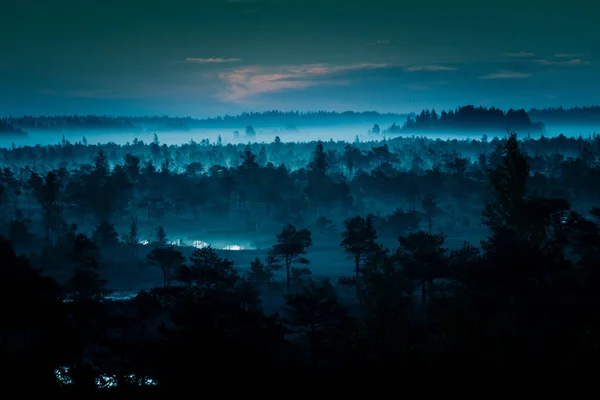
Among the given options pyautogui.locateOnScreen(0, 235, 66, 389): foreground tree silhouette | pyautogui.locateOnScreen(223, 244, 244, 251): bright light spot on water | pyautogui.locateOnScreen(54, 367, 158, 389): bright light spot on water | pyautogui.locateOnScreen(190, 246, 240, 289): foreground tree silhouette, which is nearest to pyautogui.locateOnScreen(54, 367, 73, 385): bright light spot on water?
pyautogui.locateOnScreen(54, 367, 158, 389): bright light spot on water

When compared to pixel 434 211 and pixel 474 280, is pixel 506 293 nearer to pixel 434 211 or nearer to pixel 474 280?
pixel 474 280

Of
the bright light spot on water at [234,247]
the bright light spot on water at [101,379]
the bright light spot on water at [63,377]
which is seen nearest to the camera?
the bright light spot on water at [63,377]

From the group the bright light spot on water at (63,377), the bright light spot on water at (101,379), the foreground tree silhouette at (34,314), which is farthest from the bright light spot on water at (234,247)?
the foreground tree silhouette at (34,314)

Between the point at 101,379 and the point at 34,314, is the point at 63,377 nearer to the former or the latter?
the point at 101,379

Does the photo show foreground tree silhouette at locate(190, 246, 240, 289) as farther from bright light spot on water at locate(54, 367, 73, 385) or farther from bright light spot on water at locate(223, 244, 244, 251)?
bright light spot on water at locate(223, 244, 244, 251)

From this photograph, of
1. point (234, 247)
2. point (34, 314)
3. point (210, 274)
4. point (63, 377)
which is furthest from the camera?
point (234, 247)

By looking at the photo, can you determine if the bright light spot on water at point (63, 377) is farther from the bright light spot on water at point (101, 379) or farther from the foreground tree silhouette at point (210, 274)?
the foreground tree silhouette at point (210, 274)

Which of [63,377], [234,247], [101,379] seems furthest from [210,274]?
[234,247]

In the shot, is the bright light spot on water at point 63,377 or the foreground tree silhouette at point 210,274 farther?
the foreground tree silhouette at point 210,274

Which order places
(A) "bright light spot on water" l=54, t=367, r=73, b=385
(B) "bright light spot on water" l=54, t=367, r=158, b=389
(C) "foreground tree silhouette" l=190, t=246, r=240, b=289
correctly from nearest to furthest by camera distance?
(A) "bright light spot on water" l=54, t=367, r=73, b=385 → (B) "bright light spot on water" l=54, t=367, r=158, b=389 → (C) "foreground tree silhouette" l=190, t=246, r=240, b=289

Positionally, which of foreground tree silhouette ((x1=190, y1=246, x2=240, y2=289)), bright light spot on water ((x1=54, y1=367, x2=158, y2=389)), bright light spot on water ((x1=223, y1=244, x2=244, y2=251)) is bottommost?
bright light spot on water ((x1=223, y1=244, x2=244, y2=251))

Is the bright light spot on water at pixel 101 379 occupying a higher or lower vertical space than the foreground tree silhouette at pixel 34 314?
lower

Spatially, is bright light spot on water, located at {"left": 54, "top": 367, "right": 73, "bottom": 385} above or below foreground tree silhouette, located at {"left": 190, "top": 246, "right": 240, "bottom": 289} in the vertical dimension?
below
